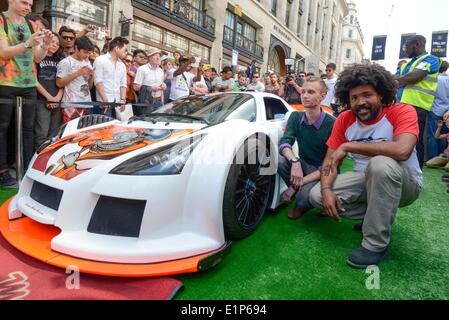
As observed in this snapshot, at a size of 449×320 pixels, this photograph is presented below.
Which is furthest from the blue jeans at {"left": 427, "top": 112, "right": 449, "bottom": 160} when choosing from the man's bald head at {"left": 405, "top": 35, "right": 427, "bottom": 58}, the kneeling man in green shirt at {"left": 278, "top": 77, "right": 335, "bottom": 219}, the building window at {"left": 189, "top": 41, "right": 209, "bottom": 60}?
the building window at {"left": 189, "top": 41, "right": 209, "bottom": 60}

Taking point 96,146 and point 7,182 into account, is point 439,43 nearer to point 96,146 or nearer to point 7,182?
→ point 96,146

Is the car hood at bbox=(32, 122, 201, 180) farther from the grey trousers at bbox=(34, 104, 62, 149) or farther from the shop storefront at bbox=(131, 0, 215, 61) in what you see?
the shop storefront at bbox=(131, 0, 215, 61)

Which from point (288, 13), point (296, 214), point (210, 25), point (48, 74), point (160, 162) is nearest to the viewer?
point (160, 162)

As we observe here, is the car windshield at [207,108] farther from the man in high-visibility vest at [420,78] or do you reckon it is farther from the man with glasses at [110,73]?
the man in high-visibility vest at [420,78]

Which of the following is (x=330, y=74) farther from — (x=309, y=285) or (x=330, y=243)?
(x=309, y=285)

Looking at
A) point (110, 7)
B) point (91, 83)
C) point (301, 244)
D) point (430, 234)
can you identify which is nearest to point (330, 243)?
point (301, 244)

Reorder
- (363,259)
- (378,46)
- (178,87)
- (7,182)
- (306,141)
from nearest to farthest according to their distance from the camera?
1. (363,259)
2. (306,141)
3. (7,182)
4. (178,87)
5. (378,46)

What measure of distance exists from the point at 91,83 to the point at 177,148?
9.46ft

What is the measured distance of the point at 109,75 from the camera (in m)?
4.02

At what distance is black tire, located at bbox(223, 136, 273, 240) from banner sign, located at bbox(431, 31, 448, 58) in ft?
51.1

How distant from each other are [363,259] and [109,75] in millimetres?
3627

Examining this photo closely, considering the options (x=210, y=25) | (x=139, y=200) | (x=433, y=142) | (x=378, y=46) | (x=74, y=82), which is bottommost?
(x=139, y=200)

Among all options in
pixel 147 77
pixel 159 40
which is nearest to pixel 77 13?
pixel 159 40

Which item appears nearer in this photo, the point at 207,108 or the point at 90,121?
the point at 207,108
